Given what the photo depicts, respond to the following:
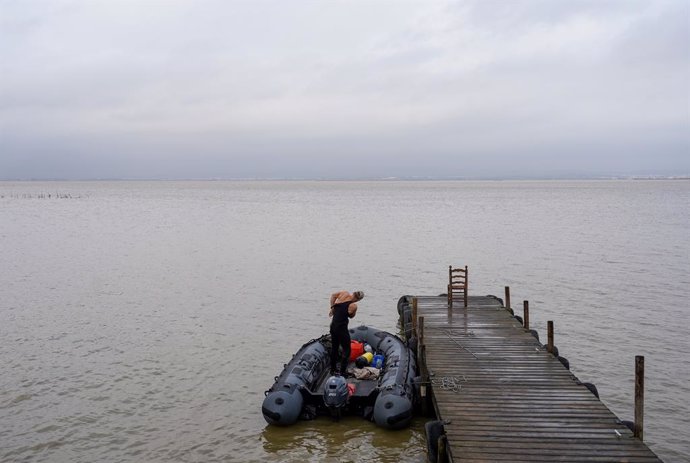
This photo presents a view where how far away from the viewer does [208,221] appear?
53812mm

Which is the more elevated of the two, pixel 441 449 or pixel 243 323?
pixel 441 449

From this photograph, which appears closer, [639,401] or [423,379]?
[639,401]

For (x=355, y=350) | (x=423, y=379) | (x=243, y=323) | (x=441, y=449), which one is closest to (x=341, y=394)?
(x=423, y=379)

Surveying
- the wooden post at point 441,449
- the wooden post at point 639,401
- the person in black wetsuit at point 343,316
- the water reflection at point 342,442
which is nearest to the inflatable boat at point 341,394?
the water reflection at point 342,442

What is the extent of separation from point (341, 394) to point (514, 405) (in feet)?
10.7

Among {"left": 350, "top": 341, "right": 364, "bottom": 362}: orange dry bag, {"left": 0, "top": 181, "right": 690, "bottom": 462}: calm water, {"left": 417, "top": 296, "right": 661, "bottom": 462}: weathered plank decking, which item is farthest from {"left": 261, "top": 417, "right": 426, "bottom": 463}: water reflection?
{"left": 350, "top": 341, "right": 364, "bottom": 362}: orange dry bag

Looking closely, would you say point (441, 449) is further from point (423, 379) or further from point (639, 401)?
point (423, 379)

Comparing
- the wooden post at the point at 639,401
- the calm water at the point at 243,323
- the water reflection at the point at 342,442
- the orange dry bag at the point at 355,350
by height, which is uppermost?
the wooden post at the point at 639,401

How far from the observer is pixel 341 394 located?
1090cm

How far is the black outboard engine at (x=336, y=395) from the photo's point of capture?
1083 cm

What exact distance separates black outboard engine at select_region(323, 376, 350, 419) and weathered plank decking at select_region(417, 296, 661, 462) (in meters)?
1.71

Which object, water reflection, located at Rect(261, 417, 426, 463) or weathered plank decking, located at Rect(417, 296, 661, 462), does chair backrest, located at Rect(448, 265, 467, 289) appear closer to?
weathered plank decking, located at Rect(417, 296, 661, 462)

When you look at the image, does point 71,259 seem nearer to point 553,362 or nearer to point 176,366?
point 176,366

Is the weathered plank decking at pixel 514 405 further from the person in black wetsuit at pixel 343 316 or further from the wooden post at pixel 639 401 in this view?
the person in black wetsuit at pixel 343 316
